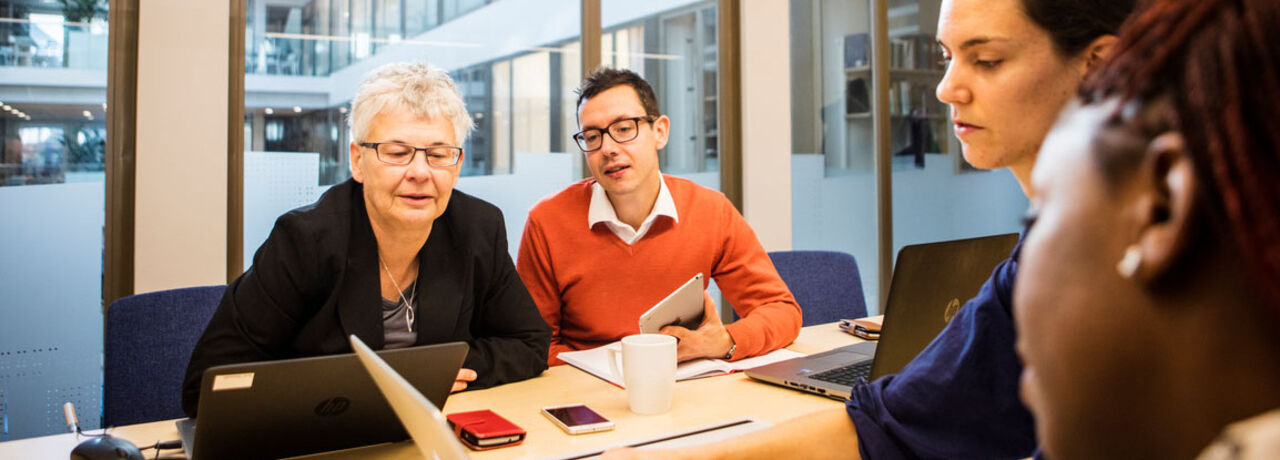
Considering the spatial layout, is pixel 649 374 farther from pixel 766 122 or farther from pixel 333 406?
pixel 766 122

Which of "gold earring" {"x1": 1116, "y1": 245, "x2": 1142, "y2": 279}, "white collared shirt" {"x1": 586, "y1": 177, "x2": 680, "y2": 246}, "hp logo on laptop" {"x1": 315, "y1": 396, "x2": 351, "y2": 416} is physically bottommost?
"hp logo on laptop" {"x1": 315, "y1": 396, "x2": 351, "y2": 416}

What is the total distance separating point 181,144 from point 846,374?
239 cm

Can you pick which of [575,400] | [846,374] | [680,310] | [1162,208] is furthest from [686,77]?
[1162,208]

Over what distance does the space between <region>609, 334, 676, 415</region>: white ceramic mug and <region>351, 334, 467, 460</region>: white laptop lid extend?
2.08 ft

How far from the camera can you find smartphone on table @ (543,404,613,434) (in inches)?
50.1

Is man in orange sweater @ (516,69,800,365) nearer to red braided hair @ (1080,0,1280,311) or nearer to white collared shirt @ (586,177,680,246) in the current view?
white collared shirt @ (586,177,680,246)

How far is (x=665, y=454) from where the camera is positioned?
0.95 metres

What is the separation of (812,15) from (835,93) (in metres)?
0.44

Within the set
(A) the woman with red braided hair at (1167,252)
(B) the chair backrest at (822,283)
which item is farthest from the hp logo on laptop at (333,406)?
(B) the chair backrest at (822,283)

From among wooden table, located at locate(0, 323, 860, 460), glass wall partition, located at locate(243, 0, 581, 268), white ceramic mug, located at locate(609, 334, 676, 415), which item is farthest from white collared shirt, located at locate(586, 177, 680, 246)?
glass wall partition, located at locate(243, 0, 581, 268)

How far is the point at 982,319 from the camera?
99 centimetres

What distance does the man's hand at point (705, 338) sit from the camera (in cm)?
173

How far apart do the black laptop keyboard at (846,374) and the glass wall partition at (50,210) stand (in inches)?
100

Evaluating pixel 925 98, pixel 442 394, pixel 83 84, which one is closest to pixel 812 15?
pixel 925 98
